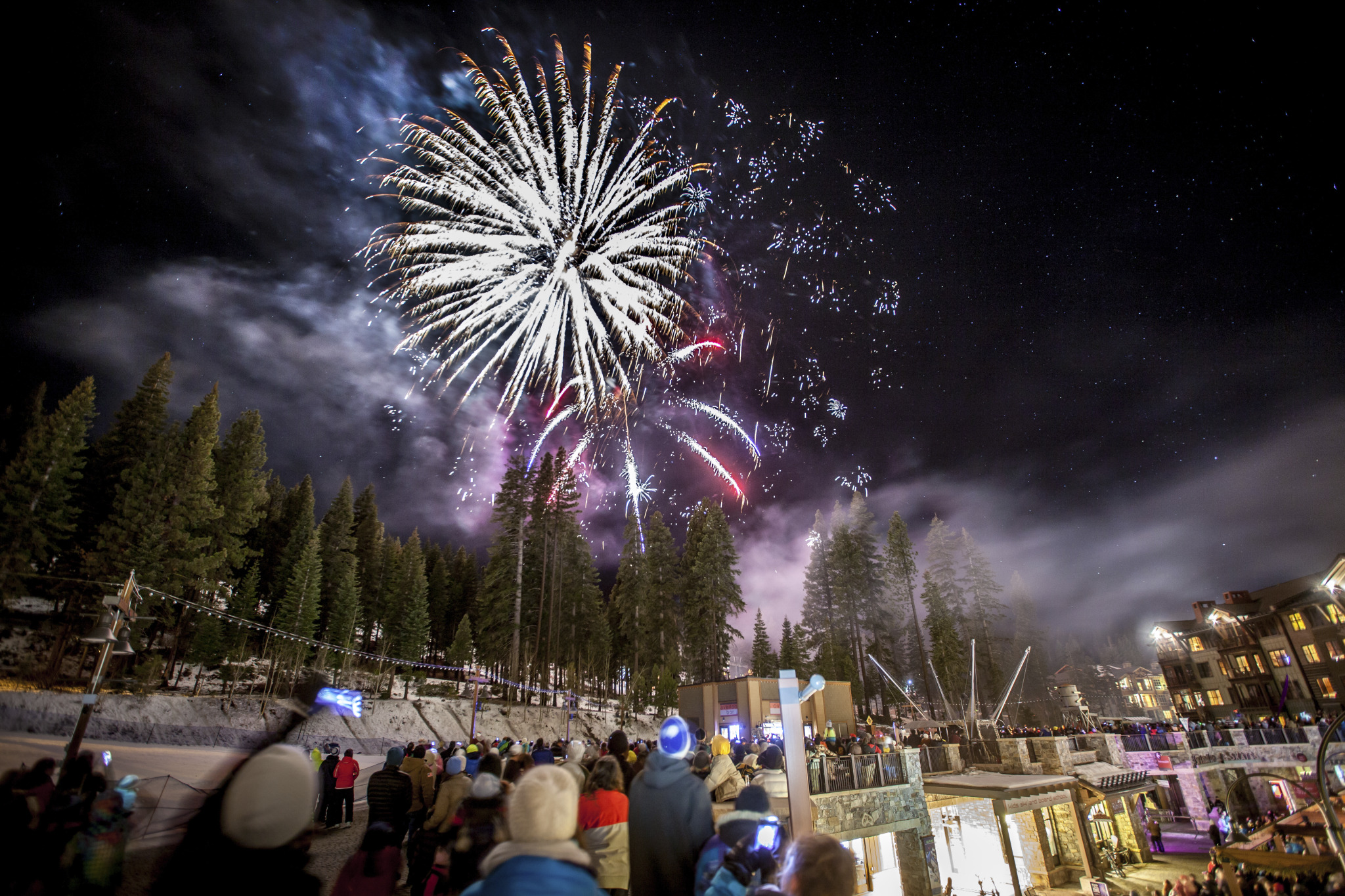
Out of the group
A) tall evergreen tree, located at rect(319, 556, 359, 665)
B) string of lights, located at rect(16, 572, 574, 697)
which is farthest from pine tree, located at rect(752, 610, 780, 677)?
tall evergreen tree, located at rect(319, 556, 359, 665)

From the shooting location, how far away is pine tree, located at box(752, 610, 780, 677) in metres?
50.4

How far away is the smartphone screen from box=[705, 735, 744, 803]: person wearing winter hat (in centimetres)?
278

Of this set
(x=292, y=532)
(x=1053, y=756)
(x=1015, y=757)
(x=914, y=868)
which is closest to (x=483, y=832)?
(x=914, y=868)

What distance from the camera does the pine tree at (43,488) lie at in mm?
26469

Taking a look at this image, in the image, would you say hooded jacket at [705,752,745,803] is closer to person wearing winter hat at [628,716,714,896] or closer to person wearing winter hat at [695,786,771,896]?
person wearing winter hat at [695,786,771,896]

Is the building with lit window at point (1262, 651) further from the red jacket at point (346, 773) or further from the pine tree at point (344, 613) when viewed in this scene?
the pine tree at point (344, 613)

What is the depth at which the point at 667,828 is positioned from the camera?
367 cm

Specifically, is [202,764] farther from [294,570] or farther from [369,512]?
[369,512]

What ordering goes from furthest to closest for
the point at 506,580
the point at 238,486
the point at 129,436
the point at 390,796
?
the point at 506,580
the point at 238,486
the point at 129,436
the point at 390,796

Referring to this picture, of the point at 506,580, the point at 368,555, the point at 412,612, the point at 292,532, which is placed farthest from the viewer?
the point at 368,555

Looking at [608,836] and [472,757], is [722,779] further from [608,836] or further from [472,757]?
[472,757]

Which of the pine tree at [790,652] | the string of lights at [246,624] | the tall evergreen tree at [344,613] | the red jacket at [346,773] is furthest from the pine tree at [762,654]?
the red jacket at [346,773]

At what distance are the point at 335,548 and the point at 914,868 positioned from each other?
4621 centimetres

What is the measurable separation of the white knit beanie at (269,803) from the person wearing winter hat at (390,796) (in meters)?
4.35
